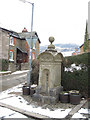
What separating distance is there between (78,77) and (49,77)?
68.2 inches

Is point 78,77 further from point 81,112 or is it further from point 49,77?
point 81,112

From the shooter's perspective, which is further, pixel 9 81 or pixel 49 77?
pixel 9 81

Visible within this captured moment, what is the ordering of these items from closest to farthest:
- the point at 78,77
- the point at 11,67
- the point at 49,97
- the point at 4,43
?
the point at 49,97 → the point at 78,77 → the point at 4,43 → the point at 11,67

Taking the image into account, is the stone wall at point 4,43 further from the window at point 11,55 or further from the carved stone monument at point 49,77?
the carved stone monument at point 49,77

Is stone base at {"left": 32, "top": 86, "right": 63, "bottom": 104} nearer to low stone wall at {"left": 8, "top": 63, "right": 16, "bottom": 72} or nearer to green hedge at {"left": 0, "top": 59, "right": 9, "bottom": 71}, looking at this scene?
green hedge at {"left": 0, "top": 59, "right": 9, "bottom": 71}

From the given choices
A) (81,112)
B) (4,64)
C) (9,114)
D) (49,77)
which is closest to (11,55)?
(4,64)

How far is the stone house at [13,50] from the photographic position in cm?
2327

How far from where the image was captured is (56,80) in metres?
7.07

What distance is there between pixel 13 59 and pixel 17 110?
21.5 m

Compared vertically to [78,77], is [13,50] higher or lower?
higher

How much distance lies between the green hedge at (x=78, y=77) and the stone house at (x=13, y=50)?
1546cm

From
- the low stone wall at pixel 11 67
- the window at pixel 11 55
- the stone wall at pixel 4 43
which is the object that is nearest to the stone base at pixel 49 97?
the low stone wall at pixel 11 67

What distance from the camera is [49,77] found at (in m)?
6.91

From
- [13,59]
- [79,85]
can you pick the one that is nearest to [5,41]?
[13,59]
